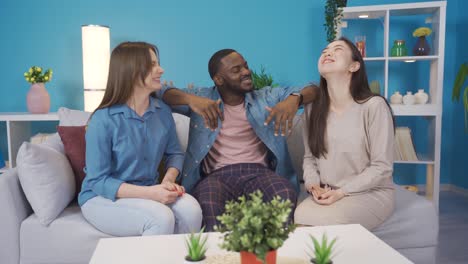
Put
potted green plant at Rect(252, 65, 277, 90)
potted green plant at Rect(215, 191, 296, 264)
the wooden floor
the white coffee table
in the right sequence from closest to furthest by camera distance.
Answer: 1. potted green plant at Rect(215, 191, 296, 264)
2. the white coffee table
3. the wooden floor
4. potted green plant at Rect(252, 65, 277, 90)

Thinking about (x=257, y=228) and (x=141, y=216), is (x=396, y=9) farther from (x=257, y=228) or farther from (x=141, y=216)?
(x=257, y=228)

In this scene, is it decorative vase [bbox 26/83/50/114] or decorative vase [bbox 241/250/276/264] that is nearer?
decorative vase [bbox 241/250/276/264]

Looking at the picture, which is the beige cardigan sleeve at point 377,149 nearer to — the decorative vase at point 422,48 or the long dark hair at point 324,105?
the long dark hair at point 324,105

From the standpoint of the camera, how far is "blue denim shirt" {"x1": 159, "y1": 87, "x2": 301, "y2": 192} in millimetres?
2139

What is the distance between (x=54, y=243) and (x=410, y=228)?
4.45 ft

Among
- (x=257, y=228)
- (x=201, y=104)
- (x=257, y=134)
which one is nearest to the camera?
(x=257, y=228)

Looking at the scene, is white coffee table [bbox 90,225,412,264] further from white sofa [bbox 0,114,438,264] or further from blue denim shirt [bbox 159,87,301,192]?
blue denim shirt [bbox 159,87,301,192]

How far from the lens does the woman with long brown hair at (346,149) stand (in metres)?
1.84

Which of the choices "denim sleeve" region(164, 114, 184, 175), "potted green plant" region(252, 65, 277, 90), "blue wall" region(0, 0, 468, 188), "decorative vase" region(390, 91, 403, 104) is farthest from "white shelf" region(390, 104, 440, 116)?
"denim sleeve" region(164, 114, 184, 175)

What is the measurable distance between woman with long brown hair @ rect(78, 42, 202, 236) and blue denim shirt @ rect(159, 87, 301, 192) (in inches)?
4.4

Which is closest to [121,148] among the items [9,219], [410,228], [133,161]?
[133,161]

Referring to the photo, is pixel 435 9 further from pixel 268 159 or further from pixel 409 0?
pixel 268 159

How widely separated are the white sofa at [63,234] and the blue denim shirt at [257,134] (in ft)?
1.62

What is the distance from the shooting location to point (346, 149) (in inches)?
76.5
